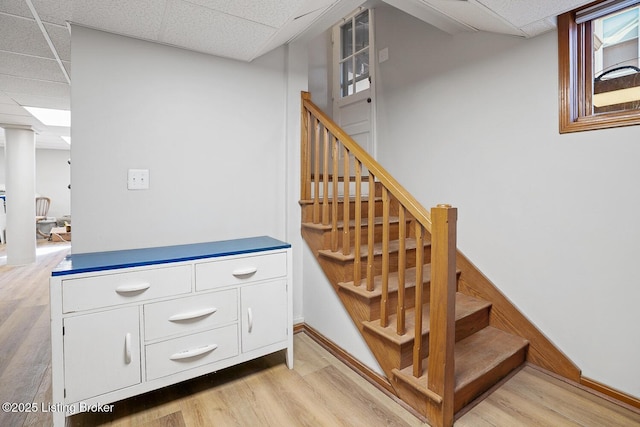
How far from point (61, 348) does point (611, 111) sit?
3.04 meters

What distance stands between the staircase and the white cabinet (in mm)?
471

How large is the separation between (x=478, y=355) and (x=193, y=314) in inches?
66.1

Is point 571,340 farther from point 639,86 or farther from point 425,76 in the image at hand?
point 425,76

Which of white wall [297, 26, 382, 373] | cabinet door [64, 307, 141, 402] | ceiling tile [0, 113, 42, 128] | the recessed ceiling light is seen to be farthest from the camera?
ceiling tile [0, 113, 42, 128]

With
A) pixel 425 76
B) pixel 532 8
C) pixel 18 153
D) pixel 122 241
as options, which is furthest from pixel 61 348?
pixel 18 153

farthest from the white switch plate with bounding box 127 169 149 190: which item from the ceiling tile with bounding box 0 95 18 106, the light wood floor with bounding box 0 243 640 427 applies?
the ceiling tile with bounding box 0 95 18 106

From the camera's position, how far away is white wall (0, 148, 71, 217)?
8398 millimetres

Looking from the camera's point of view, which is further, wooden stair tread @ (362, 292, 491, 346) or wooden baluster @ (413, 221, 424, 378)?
wooden stair tread @ (362, 292, 491, 346)

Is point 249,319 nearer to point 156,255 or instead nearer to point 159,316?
point 159,316

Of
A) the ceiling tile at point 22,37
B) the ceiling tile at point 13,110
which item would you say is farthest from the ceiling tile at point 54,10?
the ceiling tile at point 13,110

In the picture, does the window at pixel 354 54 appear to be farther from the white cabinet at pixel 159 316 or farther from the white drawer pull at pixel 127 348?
the white drawer pull at pixel 127 348

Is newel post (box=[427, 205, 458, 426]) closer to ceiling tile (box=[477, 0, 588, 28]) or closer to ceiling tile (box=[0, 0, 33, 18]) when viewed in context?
ceiling tile (box=[477, 0, 588, 28])

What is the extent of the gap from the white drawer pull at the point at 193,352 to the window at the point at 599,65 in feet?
7.96

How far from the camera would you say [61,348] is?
1.39 meters
